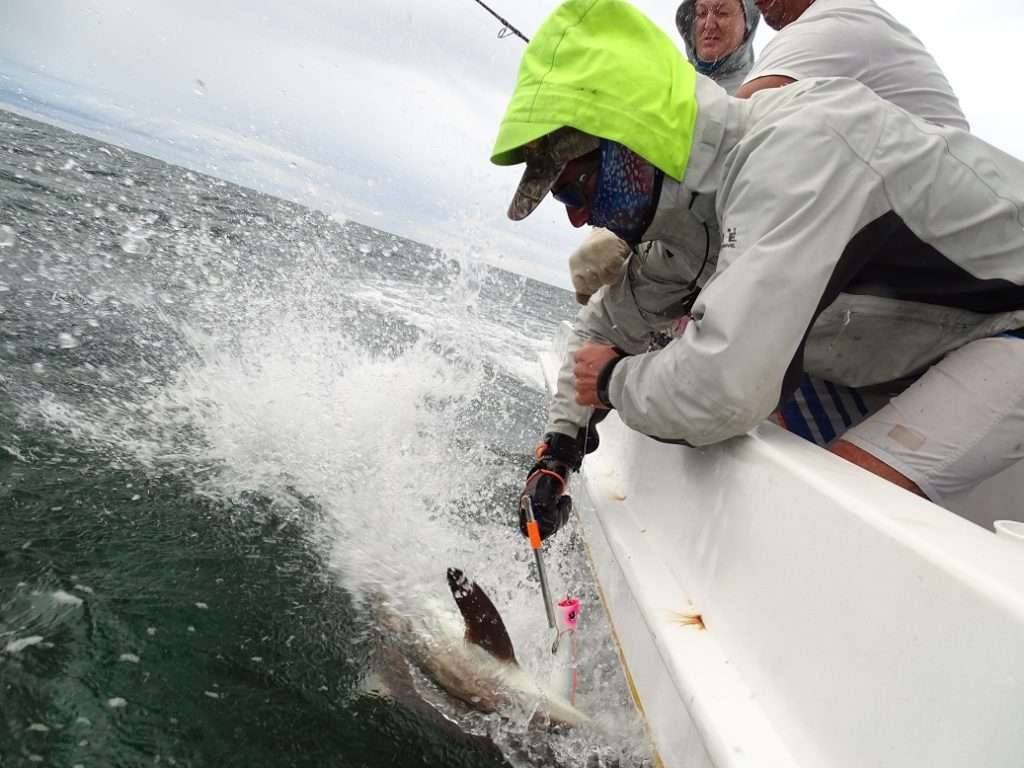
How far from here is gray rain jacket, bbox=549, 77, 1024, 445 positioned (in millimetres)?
1394

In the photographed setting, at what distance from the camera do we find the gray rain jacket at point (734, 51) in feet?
12.5

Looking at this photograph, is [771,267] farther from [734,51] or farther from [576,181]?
[734,51]

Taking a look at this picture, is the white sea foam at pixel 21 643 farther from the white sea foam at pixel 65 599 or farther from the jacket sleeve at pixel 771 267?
the jacket sleeve at pixel 771 267

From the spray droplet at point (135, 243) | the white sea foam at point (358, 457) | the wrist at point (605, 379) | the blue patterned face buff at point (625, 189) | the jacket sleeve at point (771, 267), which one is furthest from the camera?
the spray droplet at point (135, 243)

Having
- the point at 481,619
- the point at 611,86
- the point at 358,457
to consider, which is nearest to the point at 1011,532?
the point at 611,86

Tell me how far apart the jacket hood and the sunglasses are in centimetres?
254

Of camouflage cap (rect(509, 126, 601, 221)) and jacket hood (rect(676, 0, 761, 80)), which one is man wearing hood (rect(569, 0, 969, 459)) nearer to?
camouflage cap (rect(509, 126, 601, 221))

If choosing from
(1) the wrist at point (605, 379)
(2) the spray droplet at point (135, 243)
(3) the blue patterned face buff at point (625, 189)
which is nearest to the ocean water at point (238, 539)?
(1) the wrist at point (605, 379)

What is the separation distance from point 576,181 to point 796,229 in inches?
25.2

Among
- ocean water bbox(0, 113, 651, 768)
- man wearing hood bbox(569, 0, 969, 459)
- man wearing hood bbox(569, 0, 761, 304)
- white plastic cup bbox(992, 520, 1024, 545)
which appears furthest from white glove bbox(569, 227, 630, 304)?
white plastic cup bbox(992, 520, 1024, 545)

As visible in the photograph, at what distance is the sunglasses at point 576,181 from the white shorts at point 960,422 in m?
0.98

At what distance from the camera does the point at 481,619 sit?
7.47 feet

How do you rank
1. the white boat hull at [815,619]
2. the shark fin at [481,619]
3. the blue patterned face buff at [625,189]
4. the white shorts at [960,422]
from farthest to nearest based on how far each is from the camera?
the shark fin at [481,619] → the blue patterned face buff at [625,189] → the white shorts at [960,422] → the white boat hull at [815,619]

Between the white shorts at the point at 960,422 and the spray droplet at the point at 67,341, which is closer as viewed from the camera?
the white shorts at the point at 960,422
